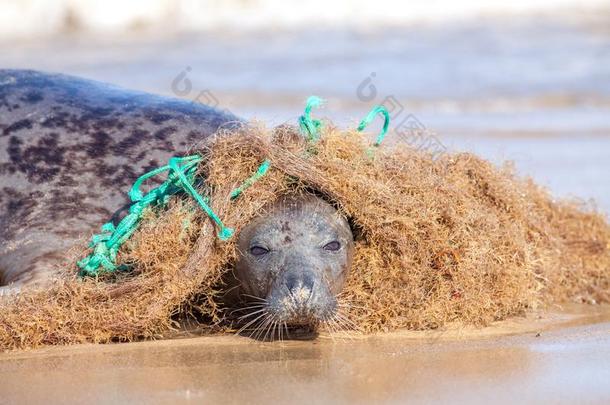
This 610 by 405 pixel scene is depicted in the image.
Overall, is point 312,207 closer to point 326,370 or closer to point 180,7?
point 326,370

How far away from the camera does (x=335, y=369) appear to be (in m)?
3.30

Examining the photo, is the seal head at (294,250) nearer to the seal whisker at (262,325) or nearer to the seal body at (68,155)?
the seal whisker at (262,325)

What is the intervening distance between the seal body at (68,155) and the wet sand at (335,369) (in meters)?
1.06

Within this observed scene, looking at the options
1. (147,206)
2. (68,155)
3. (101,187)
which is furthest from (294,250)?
(68,155)

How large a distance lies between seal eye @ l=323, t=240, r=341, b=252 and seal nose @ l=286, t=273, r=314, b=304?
0.68 ft

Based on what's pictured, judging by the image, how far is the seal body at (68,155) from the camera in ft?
15.1

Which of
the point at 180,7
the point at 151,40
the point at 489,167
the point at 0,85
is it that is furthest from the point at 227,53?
the point at 489,167

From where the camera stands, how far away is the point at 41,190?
4762 millimetres

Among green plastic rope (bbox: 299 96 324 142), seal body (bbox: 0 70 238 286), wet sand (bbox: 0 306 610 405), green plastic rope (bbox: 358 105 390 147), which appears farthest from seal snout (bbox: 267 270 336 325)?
seal body (bbox: 0 70 238 286)

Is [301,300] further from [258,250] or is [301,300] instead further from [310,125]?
[310,125]

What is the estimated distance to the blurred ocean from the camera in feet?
30.7

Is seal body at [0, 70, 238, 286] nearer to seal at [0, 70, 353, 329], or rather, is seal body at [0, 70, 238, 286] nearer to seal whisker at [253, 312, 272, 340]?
seal at [0, 70, 353, 329]

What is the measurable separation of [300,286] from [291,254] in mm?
227

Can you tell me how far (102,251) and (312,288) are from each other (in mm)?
835
